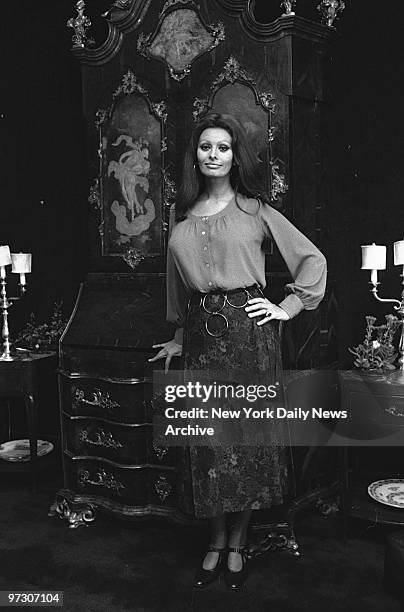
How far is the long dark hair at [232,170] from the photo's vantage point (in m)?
3.25

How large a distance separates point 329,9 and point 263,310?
1733mm

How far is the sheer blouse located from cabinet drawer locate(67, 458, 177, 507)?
1.14 meters

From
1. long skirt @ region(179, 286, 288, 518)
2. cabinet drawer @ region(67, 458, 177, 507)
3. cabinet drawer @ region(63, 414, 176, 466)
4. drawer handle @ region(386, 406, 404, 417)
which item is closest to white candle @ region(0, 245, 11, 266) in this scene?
cabinet drawer @ region(63, 414, 176, 466)

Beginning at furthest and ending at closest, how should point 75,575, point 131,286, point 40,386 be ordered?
point 40,386
point 131,286
point 75,575

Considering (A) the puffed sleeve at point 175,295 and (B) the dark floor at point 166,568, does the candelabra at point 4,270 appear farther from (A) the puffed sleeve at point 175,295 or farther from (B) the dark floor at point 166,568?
(A) the puffed sleeve at point 175,295

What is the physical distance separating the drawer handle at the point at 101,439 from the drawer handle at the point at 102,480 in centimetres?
16

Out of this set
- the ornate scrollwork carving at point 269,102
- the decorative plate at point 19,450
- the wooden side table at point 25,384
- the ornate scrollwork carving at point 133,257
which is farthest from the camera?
the decorative plate at point 19,450

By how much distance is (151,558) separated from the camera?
380 cm

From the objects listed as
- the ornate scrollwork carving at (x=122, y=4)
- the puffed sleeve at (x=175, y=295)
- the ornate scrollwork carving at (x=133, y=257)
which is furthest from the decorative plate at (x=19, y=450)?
the ornate scrollwork carving at (x=122, y=4)

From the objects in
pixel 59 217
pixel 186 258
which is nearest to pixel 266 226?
pixel 186 258

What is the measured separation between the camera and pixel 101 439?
13.6 ft

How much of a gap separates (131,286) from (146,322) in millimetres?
348

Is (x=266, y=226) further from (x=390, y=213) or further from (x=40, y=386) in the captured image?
(x=40, y=386)

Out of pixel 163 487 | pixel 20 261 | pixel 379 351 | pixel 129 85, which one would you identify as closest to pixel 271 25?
pixel 129 85
